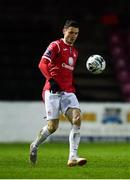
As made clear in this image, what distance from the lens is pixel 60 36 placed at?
28703mm

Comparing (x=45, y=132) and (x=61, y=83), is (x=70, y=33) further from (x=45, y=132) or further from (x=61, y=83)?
(x=45, y=132)

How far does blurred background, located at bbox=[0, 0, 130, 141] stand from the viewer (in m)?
26.8

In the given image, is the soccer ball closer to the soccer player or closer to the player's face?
the soccer player

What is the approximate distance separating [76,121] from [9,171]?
4.58 ft

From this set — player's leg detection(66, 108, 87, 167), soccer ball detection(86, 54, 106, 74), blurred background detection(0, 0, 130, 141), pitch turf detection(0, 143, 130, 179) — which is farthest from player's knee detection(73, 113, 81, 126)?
blurred background detection(0, 0, 130, 141)

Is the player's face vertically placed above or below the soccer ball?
above

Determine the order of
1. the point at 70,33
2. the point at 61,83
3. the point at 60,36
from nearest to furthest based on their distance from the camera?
the point at 70,33 < the point at 61,83 < the point at 60,36

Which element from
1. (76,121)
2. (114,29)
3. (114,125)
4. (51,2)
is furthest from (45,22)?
(76,121)

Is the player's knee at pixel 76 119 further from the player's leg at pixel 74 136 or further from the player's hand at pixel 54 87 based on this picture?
the player's hand at pixel 54 87

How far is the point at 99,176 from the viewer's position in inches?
391

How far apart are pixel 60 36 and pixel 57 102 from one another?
17.4 meters

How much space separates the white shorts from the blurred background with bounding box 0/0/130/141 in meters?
13.9

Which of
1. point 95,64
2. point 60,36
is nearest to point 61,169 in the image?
point 95,64

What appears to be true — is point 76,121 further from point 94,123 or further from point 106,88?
point 106,88
